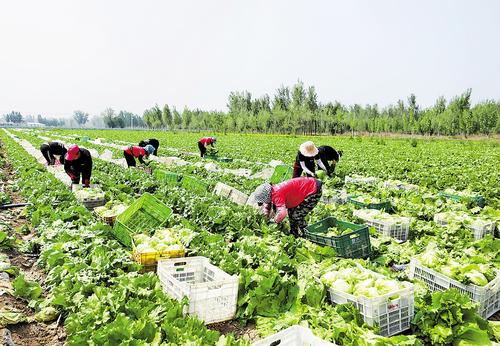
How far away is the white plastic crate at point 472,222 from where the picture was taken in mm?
7074

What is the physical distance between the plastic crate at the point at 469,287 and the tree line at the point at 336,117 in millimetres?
53514

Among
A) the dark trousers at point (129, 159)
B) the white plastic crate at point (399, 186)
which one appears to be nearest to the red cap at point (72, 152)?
the dark trousers at point (129, 159)

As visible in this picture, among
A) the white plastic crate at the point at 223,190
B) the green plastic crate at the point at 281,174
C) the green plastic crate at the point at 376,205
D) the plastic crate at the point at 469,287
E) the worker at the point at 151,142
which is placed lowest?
the plastic crate at the point at 469,287

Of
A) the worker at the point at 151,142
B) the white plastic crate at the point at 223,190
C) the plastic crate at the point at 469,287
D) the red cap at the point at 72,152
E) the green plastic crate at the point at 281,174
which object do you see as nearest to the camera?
the plastic crate at the point at 469,287

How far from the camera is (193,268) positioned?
16.3 feet

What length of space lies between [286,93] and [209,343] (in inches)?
2997

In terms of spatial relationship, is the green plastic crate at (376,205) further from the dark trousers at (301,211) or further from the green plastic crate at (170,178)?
the green plastic crate at (170,178)

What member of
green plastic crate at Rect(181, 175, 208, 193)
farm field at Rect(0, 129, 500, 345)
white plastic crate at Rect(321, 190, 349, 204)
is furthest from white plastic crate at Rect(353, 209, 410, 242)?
green plastic crate at Rect(181, 175, 208, 193)

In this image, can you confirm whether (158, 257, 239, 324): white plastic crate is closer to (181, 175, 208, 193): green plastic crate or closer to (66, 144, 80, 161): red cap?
(181, 175, 208, 193): green plastic crate

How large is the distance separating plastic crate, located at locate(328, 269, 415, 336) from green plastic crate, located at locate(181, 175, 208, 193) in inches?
272

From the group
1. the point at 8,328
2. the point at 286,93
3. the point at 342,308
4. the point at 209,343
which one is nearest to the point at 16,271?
the point at 8,328

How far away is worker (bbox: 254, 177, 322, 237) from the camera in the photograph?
6.50 metres

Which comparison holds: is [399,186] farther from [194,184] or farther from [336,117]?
[336,117]

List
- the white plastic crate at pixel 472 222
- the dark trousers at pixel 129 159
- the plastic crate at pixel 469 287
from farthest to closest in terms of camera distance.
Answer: the dark trousers at pixel 129 159
the white plastic crate at pixel 472 222
the plastic crate at pixel 469 287
